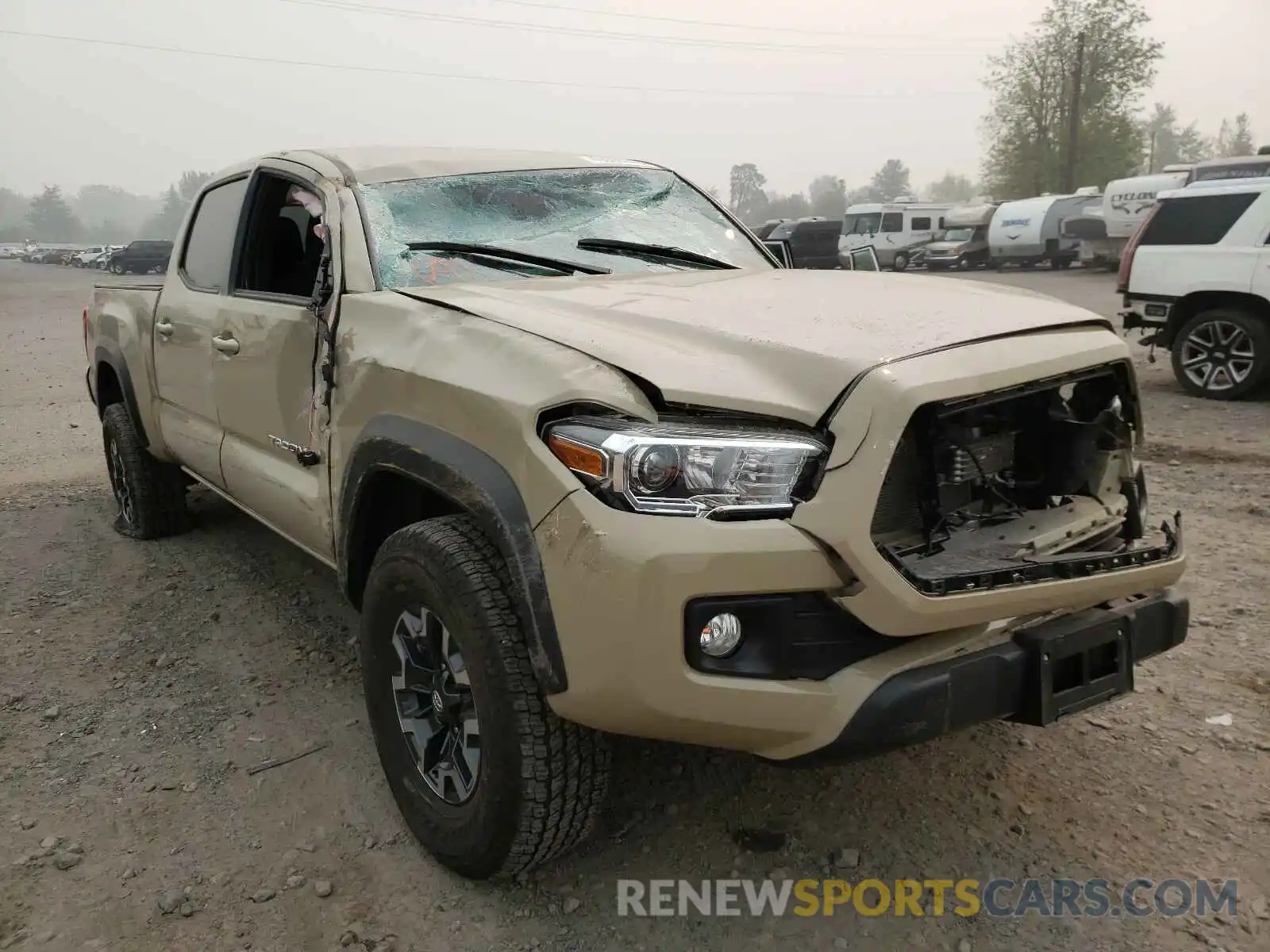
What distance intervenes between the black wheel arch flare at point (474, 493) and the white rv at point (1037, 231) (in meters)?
27.3

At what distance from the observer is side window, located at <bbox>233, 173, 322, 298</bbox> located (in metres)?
3.55

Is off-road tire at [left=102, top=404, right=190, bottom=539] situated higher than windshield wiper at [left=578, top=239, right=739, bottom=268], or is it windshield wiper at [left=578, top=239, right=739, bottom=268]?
windshield wiper at [left=578, top=239, right=739, bottom=268]

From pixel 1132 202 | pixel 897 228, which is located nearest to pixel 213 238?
pixel 1132 202

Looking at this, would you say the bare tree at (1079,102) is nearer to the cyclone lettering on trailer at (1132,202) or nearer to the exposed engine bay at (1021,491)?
the cyclone lettering on trailer at (1132,202)

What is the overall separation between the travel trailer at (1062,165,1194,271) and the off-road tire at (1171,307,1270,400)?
42.4ft

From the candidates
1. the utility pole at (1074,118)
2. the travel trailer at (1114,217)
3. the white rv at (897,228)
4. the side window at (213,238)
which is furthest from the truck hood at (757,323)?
the utility pole at (1074,118)

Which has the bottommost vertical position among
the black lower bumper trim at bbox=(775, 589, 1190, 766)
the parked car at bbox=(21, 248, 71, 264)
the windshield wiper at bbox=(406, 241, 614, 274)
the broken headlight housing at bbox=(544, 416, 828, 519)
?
the black lower bumper trim at bbox=(775, 589, 1190, 766)

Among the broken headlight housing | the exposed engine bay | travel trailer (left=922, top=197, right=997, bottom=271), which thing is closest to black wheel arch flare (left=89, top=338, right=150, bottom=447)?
the broken headlight housing

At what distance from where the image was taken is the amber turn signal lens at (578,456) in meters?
1.97

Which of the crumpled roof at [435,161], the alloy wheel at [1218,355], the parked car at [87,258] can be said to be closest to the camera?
the crumpled roof at [435,161]

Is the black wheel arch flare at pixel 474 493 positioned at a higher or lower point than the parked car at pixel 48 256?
lower

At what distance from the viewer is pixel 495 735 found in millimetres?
2176

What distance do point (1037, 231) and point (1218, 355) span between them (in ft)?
65.4

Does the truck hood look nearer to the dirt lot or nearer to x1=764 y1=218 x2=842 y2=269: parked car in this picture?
x1=764 y1=218 x2=842 y2=269: parked car
